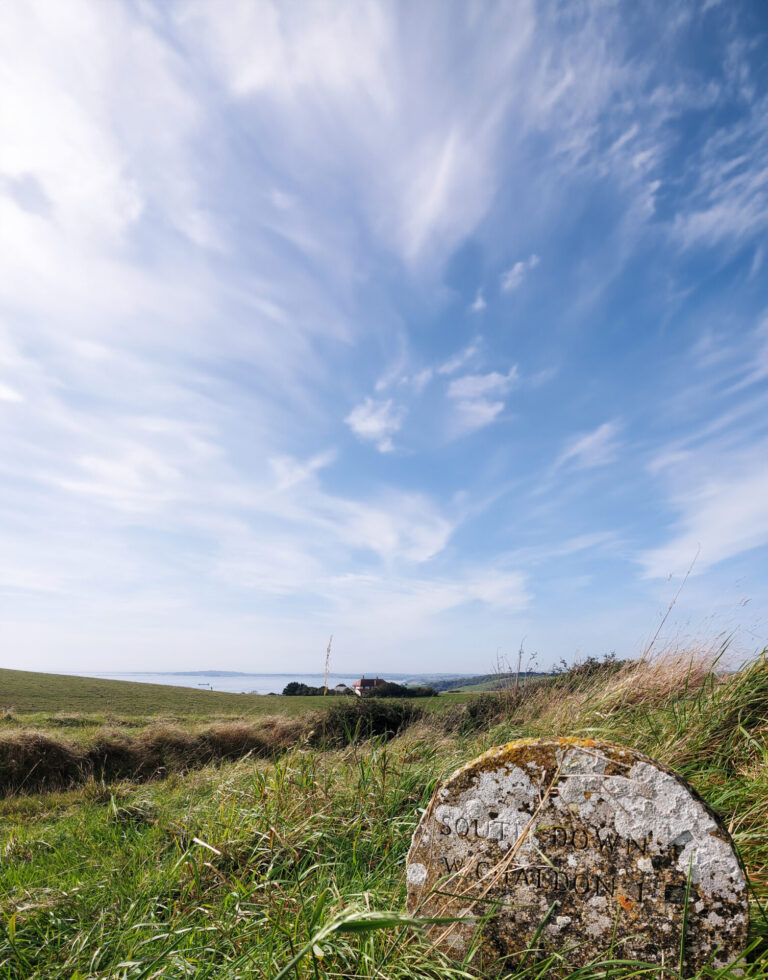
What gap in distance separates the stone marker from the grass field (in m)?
0.14

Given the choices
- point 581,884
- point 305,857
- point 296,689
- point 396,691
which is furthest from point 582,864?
point 296,689

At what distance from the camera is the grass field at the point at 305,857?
2.50 meters

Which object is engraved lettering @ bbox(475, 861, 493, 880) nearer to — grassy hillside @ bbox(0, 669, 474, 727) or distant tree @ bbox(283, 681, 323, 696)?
grassy hillside @ bbox(0, 669, 474, 727)

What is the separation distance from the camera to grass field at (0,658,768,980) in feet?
8.21

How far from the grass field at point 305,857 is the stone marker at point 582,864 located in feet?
0.44

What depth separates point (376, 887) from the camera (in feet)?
10.3

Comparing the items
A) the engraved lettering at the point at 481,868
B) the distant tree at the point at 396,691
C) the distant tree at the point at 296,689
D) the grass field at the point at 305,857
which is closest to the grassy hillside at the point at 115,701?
the distant tree at the point at 396,691

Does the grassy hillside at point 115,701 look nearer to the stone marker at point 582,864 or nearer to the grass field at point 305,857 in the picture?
the grass field at point 305,857

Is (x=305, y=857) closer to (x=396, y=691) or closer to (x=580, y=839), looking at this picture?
(x=580, y=839)

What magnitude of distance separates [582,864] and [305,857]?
2.03 m

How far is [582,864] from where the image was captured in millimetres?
2676

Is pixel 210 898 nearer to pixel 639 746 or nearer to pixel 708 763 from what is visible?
pixel 639 746

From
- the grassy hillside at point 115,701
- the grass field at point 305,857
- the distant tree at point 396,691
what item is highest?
the distant tree at point 396,691

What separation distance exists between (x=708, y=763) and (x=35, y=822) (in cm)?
884
